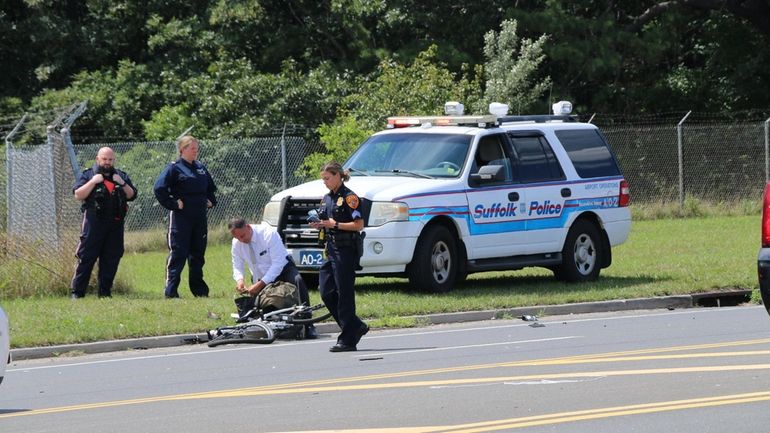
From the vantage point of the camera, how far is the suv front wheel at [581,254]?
60.8 feet

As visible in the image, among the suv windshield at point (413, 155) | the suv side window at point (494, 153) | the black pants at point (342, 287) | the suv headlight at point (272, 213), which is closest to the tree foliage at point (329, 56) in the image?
the suv windshield at point (413, 155)

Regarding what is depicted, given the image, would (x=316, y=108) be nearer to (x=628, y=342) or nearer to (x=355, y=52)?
(x=355, y=52)

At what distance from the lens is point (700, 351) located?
11891mm

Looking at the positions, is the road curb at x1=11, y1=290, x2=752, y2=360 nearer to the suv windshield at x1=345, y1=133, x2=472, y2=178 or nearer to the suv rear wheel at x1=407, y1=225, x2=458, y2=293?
the suv rear wheel at x1=407, y1=225, x2=458, y2=293

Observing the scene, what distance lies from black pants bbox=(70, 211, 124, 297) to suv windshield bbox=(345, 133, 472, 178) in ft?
10.1

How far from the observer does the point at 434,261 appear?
56.0ft

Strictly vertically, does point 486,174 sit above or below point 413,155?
below

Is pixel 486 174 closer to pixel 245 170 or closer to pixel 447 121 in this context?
pixel 447 121

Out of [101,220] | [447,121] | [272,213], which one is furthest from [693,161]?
[101,220]

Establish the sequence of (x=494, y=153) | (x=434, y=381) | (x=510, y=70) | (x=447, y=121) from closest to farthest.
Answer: (x=434, y=381), (x=494, y=153), (x=447, y=121), (x=510, y=70)

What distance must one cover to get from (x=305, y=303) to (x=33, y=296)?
161 inches

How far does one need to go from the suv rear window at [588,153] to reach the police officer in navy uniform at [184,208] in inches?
191

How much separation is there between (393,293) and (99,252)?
3.50 m

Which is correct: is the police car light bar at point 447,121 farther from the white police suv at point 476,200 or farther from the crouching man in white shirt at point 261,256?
the crouching man in white shirt at point 261,256
